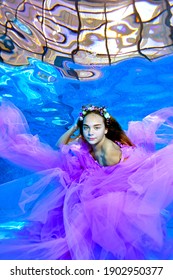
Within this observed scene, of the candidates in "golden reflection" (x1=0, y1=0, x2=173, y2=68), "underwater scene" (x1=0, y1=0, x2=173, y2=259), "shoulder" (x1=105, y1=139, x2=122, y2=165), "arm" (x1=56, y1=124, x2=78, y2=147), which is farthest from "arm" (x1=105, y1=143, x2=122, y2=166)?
"golden reflection" (x1=0, y1=0, x2=173, y2=68)

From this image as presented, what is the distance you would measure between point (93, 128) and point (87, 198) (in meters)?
0.44

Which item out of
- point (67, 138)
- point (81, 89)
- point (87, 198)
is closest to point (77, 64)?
point (81, 89)

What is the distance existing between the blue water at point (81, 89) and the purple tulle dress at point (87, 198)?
23 cm

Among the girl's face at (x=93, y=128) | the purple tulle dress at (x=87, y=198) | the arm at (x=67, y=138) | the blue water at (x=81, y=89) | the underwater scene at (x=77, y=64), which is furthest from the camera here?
the blue water at (x=81, y=89)

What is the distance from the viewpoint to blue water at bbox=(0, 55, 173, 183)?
2543mm

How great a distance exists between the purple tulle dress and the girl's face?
0.39 ft

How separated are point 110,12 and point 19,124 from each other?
1010 mm

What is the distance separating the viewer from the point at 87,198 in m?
2.04

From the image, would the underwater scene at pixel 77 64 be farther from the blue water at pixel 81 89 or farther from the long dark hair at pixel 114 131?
the long dark hair at pixel 114 131

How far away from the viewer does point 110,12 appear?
243 cm

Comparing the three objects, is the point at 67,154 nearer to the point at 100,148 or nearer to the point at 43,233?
the point at 100,148

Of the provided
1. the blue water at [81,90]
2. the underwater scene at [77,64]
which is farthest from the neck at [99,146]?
the blue water at [81,90]

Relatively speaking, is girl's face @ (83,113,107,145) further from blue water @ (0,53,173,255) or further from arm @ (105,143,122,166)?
blue water @ (0,53,173,255)

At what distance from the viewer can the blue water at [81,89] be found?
8.34 ft
